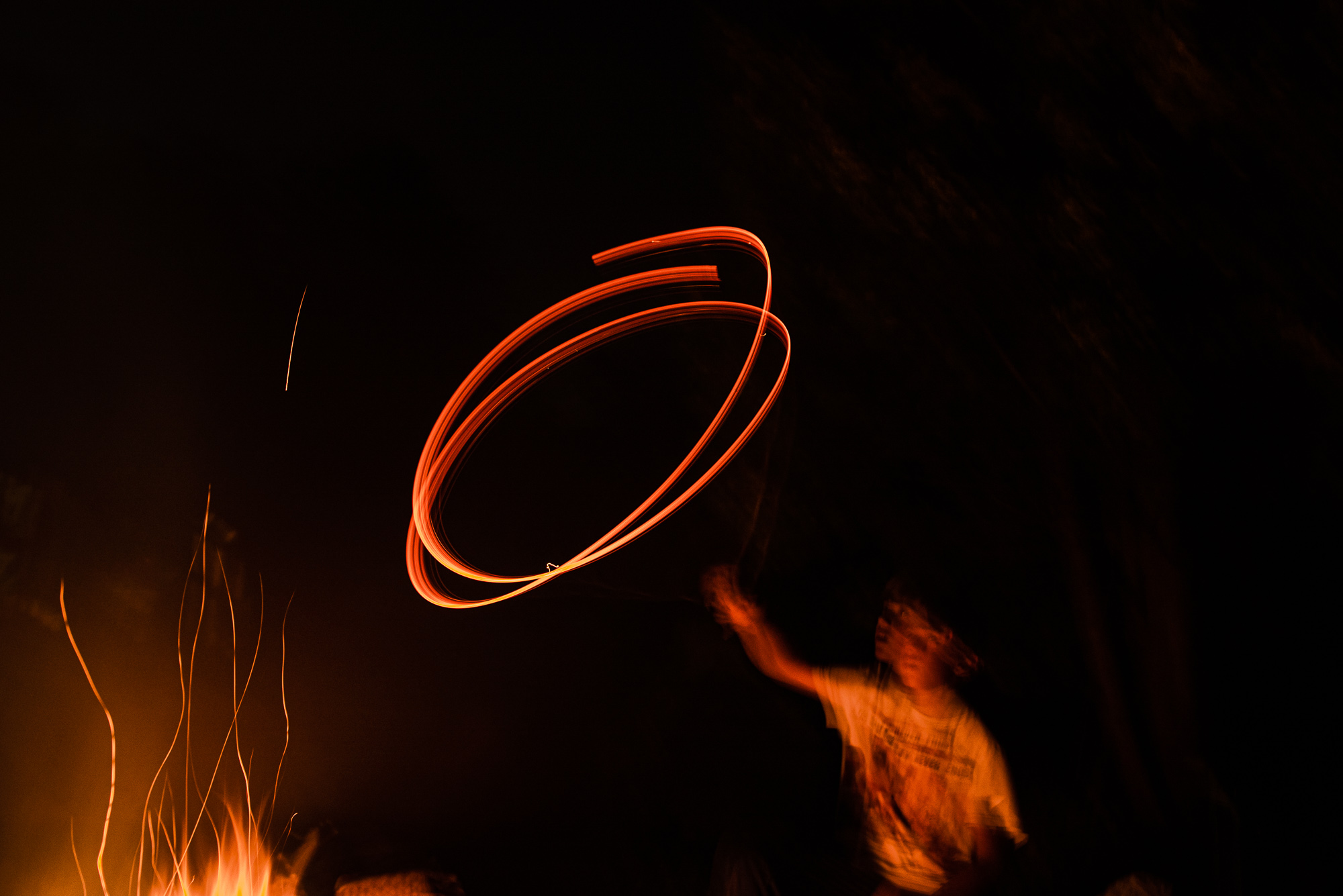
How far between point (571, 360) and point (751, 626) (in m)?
1.63

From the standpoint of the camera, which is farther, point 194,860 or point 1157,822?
point 194,860

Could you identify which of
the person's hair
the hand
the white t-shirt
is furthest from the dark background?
the person's hair

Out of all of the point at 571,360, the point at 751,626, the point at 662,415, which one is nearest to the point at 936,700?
the point at 751,626

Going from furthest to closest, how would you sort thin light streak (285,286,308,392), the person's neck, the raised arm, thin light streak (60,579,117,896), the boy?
thin light streak (285,286,308,392), thin light streak (60,579,117,896), the raised arm, the person's neck, the boy

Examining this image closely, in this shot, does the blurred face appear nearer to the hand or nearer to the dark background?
the hand

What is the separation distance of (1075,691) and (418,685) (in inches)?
108

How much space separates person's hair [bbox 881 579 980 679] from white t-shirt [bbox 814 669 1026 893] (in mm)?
117

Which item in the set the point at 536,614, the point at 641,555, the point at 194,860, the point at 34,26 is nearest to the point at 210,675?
the point at 194,860

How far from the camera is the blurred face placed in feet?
6.48

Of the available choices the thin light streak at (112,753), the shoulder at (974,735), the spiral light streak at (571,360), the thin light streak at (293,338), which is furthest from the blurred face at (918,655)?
the thin light streak at (112,753)

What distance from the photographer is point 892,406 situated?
3.16 m

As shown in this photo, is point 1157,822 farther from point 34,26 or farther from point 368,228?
point 34,26

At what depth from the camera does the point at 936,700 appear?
77.8 inches

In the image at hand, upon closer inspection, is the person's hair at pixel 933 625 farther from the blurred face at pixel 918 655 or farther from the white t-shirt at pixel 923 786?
the white t-shirt at pixel 923 786
